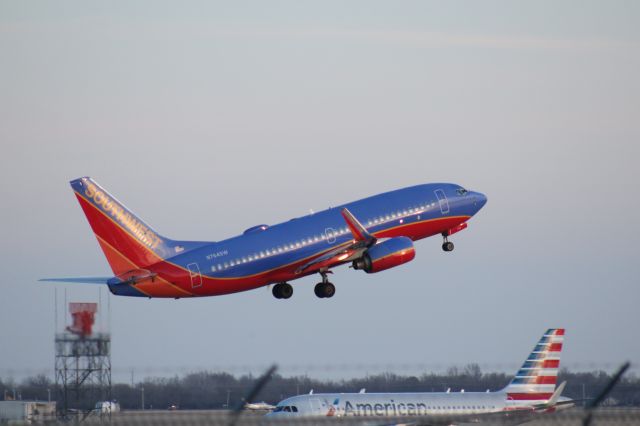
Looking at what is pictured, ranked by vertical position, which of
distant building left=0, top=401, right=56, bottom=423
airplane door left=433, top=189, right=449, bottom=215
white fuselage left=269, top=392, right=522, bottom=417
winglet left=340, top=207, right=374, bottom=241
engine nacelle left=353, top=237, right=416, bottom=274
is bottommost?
white fuselage left=269, top=392, right=522, bottom=417

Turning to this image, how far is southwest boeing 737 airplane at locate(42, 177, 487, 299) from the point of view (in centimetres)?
7612

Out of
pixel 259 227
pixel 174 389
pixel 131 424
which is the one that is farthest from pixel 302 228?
pixel 131 424

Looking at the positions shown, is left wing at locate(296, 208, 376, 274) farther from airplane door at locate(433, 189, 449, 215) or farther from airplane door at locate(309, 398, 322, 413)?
airplane door at locate(309, 398, 322, 413)

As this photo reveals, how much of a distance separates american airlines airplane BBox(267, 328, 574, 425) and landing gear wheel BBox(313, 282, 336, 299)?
1136cm

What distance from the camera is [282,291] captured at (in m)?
85.4

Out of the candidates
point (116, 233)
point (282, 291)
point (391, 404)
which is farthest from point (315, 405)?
point (116, 233)

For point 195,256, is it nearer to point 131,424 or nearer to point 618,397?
point 618,397

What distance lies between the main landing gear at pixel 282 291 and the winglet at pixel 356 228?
691cm

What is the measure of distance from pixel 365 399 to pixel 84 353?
56.8 ft

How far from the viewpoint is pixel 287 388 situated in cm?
6981

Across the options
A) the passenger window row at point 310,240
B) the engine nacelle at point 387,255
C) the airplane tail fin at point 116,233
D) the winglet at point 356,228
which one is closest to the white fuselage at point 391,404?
the passenger window row at point 310,240

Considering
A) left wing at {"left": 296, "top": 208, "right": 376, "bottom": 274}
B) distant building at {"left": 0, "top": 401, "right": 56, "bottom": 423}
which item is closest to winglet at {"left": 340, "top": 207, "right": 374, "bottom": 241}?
left wing at {"left": 296, "top": 208, "right": 376, "bottom": 274}

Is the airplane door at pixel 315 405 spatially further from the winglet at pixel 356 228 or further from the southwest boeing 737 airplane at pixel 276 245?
the winglet at pixel 356 228

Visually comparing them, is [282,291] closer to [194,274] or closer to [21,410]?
[194,274]
